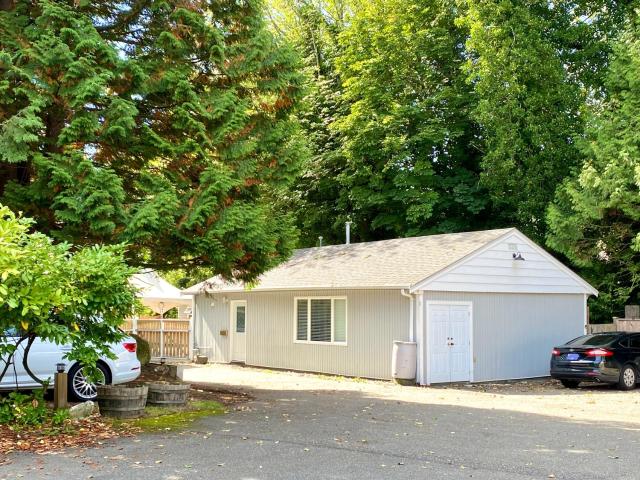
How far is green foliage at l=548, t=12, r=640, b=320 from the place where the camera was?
76.5 ft

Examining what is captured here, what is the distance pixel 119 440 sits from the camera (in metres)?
9.59

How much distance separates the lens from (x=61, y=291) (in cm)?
926

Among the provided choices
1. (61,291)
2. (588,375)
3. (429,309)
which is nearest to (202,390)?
(429,309)

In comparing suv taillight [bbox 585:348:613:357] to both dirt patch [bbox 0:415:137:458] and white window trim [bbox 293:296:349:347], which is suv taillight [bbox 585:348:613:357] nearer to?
white window trim [bbox 293:296:349:347]

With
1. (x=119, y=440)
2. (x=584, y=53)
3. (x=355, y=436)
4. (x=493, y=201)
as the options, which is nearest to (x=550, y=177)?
(x=493, y=201)

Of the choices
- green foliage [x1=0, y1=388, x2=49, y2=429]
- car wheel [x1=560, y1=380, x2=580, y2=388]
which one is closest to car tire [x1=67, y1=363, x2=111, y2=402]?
green foliage [x1=0, y1=388, x2=49, y2=429]

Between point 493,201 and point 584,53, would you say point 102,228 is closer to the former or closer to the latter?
point 493,201

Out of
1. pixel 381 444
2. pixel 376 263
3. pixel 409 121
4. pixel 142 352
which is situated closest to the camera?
pixel 381 444

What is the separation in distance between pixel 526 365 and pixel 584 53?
15.0m

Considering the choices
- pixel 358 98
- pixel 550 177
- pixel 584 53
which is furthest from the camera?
pixel 358 98

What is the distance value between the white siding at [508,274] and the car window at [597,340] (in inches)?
99.8

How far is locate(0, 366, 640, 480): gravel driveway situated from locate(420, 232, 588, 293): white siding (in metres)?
4.02

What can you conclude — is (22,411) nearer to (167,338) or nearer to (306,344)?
(306,344)

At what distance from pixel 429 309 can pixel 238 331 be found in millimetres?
8474
